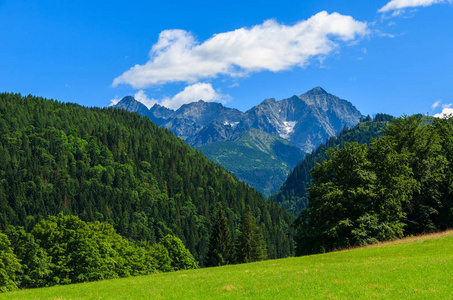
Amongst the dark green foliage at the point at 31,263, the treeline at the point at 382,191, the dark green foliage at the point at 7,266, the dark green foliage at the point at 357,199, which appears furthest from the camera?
the dark green foliage at the point at 31,263

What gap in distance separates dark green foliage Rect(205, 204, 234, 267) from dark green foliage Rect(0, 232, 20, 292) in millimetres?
54687

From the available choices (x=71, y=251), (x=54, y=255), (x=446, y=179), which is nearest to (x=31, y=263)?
(x=54, y=255)

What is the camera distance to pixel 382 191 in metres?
59.9

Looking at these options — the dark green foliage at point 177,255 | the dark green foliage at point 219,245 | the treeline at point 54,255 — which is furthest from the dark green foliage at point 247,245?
the treeline at point 54,255

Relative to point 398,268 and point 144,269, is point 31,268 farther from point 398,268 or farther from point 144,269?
point 398,268

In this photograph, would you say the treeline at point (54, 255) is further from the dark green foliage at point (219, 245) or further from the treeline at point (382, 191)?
the treeline at point (382, 191)

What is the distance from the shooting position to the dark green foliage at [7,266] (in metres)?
64.1

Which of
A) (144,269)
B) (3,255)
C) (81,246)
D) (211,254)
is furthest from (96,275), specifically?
(211,254)

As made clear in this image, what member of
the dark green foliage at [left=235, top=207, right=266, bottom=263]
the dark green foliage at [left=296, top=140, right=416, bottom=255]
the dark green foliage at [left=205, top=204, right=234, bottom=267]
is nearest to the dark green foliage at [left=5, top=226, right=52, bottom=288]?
the dark green foliage at [left=296, top=140, right=416, bottom=255]

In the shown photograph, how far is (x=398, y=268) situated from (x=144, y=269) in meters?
83.8

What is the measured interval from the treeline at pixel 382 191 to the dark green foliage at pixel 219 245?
45.8m

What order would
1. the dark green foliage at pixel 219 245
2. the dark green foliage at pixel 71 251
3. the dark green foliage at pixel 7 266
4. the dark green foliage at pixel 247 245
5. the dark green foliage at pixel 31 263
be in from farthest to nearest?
the dark green foliage at pixel 247 245, the dark green foliage at pixel 219 245, the dark green foliage at pixel 71 251, the dark green foliage at pixel 31 263, the dark green foliage at pixel 7 266

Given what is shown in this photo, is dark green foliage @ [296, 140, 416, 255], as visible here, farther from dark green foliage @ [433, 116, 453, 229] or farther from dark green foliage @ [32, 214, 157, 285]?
dark green foliage @ [32, 214, 157, 285]

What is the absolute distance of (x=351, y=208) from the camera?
6272cm
